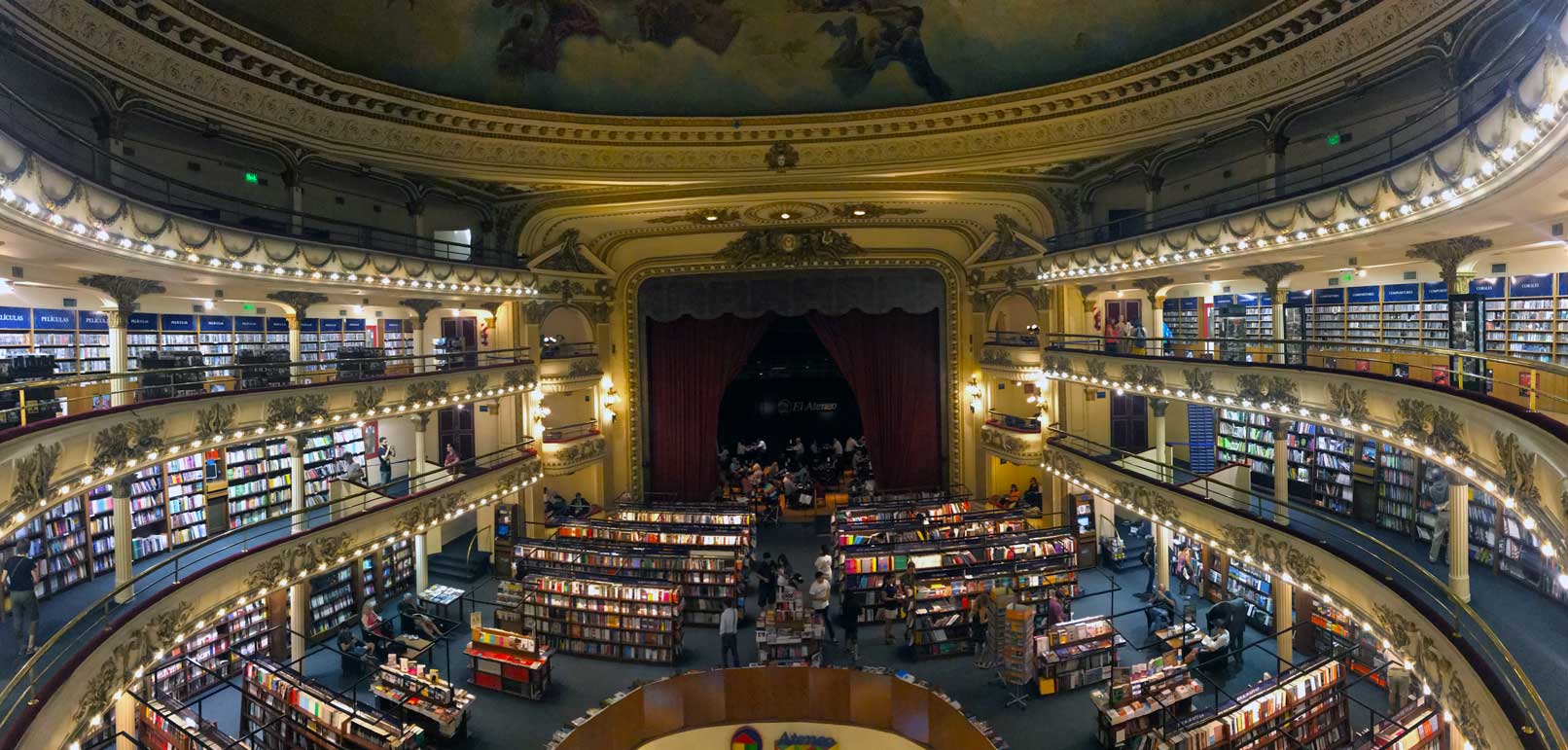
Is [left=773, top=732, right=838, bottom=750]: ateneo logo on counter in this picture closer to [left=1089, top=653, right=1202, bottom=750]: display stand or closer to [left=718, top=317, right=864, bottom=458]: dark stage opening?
[left=1089, top=653, right=1202, bottom=750]: display stand

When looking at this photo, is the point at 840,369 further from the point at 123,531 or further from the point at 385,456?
the point at 123,531

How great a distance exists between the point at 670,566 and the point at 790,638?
2.90 m

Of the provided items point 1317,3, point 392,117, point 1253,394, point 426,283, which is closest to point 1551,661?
point 1253,394

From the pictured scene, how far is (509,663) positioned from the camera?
11.0 metres

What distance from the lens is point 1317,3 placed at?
9.95m

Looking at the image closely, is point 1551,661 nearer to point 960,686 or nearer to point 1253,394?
point 1253,394

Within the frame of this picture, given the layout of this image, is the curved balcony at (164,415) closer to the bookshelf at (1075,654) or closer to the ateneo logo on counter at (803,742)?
the ateneo logo on counter at (803,742)

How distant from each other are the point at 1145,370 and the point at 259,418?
13648 mm

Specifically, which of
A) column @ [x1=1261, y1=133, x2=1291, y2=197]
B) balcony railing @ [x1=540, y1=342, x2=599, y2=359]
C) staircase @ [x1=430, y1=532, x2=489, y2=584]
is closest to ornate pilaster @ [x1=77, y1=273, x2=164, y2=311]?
staircase @ [x1=430, y1=532, x2=489, y2=584]

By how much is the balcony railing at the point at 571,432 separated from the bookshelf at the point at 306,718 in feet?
25.7

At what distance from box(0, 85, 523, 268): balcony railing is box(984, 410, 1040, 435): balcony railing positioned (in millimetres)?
11803

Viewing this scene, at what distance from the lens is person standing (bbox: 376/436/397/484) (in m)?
15.4

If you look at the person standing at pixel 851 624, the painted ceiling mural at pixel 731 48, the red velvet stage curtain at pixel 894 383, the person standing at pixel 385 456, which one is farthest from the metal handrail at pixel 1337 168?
the person standing at pixel 385 456

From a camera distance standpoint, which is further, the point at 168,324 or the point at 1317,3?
the point at 168,324
